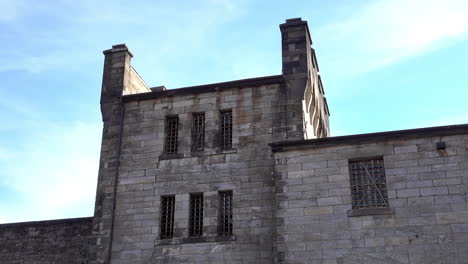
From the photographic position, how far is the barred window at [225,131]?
22312 millimetres

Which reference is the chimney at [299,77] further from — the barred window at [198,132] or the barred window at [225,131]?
the barred window at [198,132]

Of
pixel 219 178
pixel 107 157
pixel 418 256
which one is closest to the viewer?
pixel 418 256

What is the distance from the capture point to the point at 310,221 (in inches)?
725

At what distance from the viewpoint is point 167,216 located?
21.6m

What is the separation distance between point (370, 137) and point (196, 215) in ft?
22.0

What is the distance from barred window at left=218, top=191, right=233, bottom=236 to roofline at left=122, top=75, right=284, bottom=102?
4176mm

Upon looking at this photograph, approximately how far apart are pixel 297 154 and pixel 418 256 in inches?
189

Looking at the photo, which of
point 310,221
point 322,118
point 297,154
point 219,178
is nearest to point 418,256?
point 310,221

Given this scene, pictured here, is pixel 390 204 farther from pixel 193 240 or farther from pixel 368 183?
pixel 193 240

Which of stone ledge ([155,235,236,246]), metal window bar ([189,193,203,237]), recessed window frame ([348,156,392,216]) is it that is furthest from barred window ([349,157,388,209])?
metal window bar ([189,193,203,237])

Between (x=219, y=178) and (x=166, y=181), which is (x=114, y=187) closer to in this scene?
(x=166, y=181)

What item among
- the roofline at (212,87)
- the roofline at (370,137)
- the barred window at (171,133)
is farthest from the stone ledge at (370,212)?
the barred window at (171,133)

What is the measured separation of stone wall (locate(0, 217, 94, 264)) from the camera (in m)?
23.7

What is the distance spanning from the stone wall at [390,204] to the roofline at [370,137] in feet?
0.15
